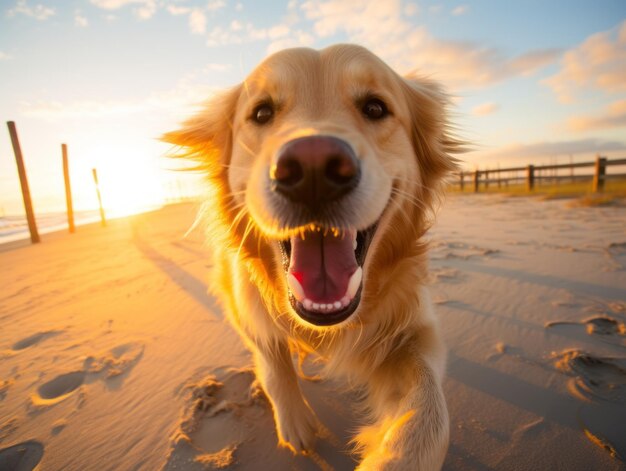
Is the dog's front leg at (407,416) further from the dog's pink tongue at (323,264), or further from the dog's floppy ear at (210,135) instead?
the dog's floppy ear at (210,135)

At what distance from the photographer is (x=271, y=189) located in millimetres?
1406

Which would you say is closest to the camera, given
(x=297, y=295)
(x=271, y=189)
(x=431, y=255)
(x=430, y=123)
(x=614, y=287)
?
(x=271, y=189)

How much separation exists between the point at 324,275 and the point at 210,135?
5.03 ft

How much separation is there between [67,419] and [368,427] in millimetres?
1707

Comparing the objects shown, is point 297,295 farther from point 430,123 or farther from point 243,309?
point 430,123

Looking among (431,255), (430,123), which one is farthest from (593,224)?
(430,123)

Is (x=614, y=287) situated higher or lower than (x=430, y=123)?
lower

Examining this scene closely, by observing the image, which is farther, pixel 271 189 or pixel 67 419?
pixel 67 419

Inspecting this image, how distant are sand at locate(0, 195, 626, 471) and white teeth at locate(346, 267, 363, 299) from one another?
779 mm

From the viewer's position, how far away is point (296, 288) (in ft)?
5.02

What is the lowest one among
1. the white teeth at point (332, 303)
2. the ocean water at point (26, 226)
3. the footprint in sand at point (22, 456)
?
the ocean water at point (26, 226)

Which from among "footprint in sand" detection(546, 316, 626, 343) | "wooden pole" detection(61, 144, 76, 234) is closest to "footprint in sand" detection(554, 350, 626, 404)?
"footprint in sand" detection(546, 316, 626, 343)

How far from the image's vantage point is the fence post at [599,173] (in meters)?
12.0

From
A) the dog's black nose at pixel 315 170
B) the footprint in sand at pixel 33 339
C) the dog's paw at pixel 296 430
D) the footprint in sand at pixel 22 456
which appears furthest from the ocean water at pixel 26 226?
the dog's black nose at pixel 315 170
